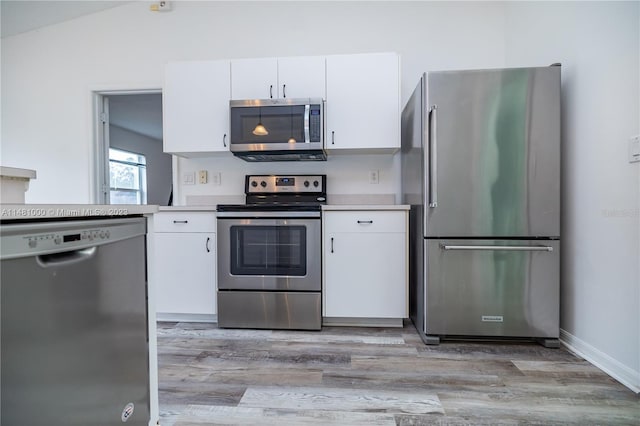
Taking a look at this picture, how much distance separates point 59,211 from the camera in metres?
0.68

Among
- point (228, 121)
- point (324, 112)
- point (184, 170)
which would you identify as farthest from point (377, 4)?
point (184, 170)

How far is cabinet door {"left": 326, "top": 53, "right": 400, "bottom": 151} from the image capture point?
2.22 m

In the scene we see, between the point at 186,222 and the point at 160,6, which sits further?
the point at 160,6

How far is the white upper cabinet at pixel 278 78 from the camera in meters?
2.26

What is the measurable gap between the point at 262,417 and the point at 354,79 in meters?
2.17

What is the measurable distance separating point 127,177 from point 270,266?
5.25 meters

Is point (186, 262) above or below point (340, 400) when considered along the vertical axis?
above

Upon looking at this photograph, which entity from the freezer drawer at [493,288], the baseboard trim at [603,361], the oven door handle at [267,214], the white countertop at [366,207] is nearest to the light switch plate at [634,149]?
the freezer drawer at [493,288]

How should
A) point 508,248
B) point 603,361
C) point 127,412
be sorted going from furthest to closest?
1. point 508,248
2. point 603,361
3. point 127,412

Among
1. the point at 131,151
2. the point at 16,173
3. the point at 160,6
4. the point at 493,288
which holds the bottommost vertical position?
the point at 493,288

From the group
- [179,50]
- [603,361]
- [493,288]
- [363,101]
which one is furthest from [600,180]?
[179,50]

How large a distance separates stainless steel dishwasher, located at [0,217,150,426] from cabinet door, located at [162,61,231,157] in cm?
156

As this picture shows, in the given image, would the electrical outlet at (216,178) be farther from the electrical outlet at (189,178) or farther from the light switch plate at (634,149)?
the light switch plate at (634,149)

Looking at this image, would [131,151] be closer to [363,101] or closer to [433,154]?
[363,101]
